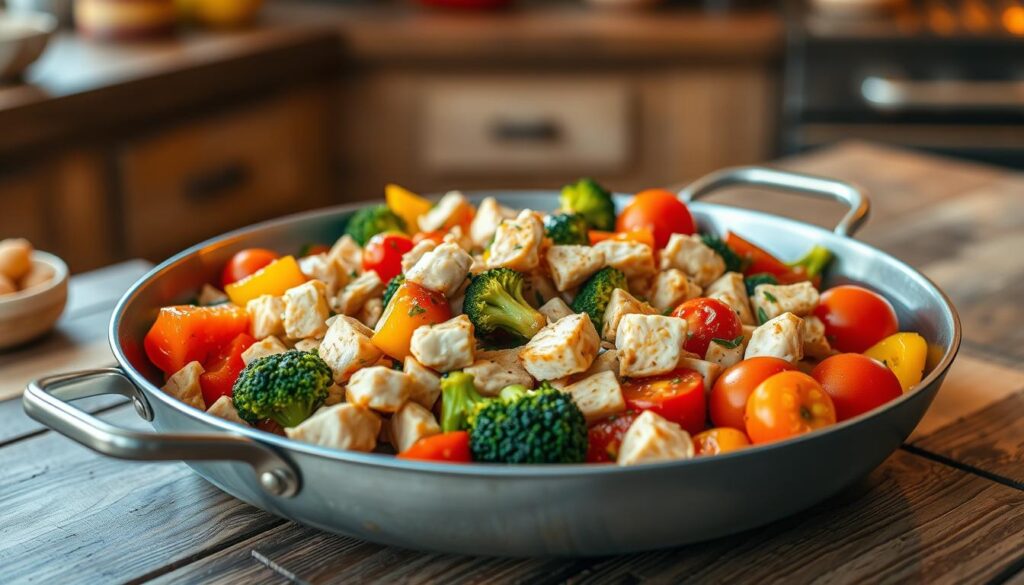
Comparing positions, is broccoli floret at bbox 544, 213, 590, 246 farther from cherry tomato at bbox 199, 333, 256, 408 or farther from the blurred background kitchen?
the blurred background kitchen

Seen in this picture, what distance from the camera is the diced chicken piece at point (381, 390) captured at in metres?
1.00

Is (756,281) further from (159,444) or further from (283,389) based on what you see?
(159,444)

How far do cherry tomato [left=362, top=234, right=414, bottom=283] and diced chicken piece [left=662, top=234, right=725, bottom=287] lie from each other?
30cm

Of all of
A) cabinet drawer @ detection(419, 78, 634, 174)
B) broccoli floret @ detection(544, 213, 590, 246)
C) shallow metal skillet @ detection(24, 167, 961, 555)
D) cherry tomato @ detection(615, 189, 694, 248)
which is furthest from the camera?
cabinet drawer @ detection(419, 78, 634, 174)

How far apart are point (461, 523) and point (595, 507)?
0.35ft

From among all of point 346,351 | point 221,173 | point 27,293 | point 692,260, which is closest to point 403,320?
point 346,351

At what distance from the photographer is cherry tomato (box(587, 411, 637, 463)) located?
1.01 m

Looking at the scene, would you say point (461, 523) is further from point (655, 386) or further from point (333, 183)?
point (333, 183)

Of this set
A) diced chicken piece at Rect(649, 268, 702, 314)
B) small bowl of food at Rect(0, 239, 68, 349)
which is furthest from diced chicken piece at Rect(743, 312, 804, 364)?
small bowl of food at Rect(0, 239, 68, 349)

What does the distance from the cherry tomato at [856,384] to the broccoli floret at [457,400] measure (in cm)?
34

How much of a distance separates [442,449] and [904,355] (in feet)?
1.74

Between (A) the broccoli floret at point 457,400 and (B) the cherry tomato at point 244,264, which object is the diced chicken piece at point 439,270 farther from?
(B) the cherry tomato at point 244,264

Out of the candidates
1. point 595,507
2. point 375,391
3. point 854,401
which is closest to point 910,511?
point 854,401

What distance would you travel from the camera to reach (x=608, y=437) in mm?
1017
